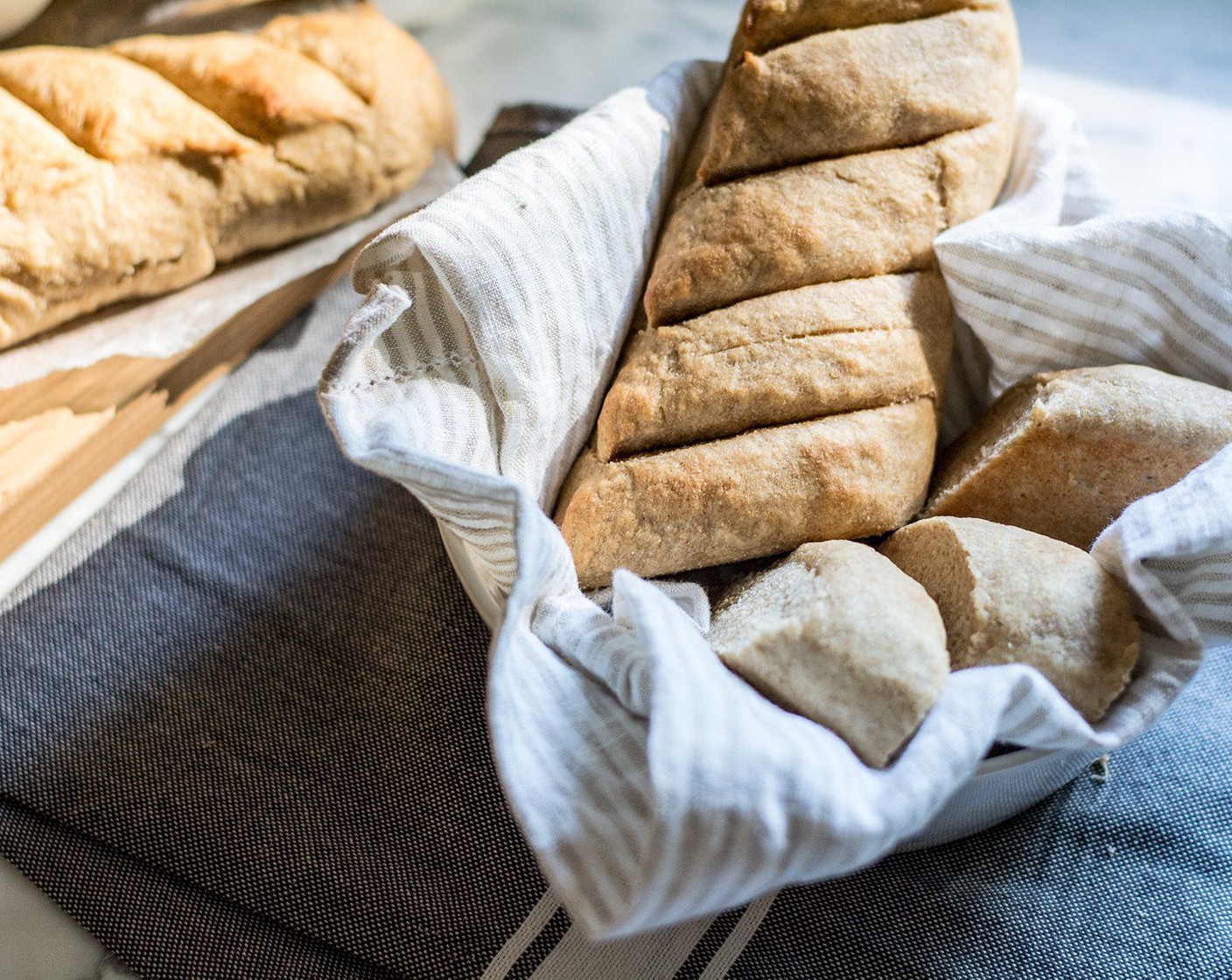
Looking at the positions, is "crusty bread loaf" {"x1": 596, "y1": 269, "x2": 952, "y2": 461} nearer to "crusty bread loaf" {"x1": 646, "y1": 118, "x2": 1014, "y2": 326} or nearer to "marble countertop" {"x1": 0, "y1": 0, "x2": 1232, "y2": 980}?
"crusty bread loaf" {"x1": 646, "y1": 118, "x2": 1014, "y2": 326}

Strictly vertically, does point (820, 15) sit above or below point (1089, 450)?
above

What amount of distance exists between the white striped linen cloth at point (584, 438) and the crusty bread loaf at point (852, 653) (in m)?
0.02

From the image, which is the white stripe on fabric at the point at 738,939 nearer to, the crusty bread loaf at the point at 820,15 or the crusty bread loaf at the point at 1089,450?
the crusty bread loaf at the point at 1089,450

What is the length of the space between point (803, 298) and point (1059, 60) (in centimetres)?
91

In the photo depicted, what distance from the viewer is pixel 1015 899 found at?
0.61 metres

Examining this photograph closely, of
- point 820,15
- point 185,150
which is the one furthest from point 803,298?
point 185,150

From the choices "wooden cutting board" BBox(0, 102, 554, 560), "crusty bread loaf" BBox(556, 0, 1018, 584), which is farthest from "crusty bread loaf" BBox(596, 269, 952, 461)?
"wooden cutting board" BBox(0, 102, 554, 560)

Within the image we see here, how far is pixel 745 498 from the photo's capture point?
62 cm

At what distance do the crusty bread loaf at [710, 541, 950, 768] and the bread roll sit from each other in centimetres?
35

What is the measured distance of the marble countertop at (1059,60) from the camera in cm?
117

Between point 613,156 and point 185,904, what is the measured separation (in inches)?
24.9

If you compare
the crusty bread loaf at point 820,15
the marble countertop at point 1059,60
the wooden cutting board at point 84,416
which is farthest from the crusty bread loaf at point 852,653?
the marble countertop at point 1059,60

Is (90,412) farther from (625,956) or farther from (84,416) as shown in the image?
(625,956)

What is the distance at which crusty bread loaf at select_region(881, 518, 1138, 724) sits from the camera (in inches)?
21.3
